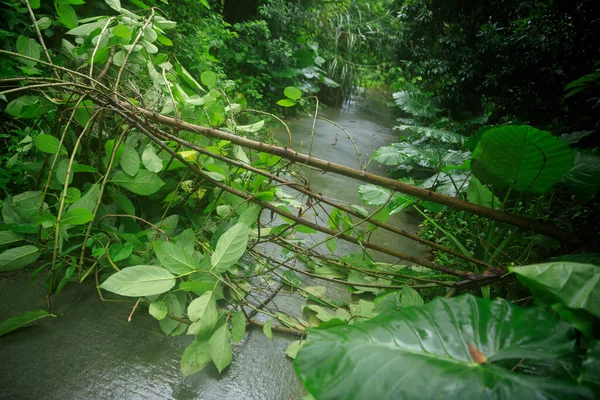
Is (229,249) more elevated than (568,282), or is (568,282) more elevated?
(568,282)

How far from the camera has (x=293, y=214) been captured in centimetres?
179

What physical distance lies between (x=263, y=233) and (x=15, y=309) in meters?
1.08

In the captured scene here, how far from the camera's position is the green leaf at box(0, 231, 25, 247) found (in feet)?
3.66

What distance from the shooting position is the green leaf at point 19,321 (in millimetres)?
945

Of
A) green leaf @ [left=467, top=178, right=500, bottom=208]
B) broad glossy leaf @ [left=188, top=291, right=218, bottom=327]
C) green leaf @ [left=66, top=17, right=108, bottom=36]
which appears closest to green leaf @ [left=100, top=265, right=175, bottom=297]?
broad glossy leaf @ [left=188, top=291, right=218, bottom=327]

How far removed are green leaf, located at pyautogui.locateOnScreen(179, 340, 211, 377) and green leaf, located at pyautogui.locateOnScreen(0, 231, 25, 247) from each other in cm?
79

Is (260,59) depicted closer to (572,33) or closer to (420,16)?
(420,16)

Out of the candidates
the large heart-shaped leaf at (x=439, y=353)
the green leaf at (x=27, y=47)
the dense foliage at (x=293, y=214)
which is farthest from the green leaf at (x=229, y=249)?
the green leaf at (x=27, y=47)

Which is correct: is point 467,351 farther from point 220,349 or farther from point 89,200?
point 89,200

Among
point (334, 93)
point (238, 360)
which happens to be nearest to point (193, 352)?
point (238, 360)

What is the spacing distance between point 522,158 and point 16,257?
71.5 inches

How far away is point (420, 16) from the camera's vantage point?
4797 mm

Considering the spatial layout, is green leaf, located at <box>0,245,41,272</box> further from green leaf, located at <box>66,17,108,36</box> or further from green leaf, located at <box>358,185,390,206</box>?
green leaf, located at <box>358,185,390,206</box>

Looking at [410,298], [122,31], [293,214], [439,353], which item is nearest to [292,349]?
[410,298]
